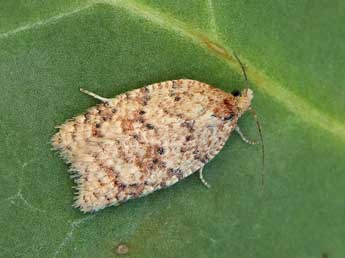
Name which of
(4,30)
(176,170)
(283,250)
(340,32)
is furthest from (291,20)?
(4,30)

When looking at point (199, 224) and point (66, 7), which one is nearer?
point (66, 7)

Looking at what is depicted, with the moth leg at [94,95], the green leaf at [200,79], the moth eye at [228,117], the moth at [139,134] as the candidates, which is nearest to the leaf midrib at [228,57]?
the green leaf at [200,79]

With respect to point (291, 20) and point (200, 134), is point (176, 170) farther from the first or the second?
point (291, 20)

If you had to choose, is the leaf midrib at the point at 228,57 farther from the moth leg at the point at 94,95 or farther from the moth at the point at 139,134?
the moth leg at the point at 94,95

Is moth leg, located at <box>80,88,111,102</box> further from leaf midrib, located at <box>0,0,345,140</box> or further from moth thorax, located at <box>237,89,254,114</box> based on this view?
moth thorax, located at <box>237,89,254,114</box>

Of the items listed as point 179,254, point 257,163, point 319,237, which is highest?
point 257,163

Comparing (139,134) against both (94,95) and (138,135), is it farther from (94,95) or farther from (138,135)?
(94,95)
